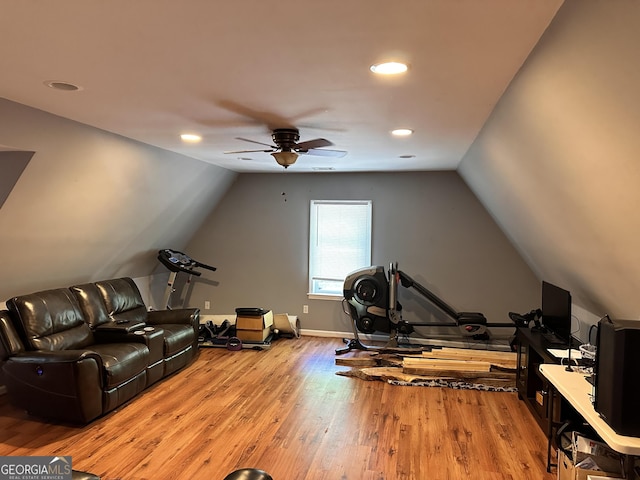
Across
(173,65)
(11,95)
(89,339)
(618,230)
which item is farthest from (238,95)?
(89,339)

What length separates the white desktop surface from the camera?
1.93 meters

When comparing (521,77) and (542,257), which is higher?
(521,77)

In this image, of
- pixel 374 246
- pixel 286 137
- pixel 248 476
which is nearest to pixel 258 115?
pixel 286 137

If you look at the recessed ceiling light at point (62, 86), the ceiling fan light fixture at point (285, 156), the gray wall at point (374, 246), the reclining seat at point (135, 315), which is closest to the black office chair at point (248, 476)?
the recessed ceiling light at point (62, 86)

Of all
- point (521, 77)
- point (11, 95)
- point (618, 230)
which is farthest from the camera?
point (11, 95)

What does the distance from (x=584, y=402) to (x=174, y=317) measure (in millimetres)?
4344

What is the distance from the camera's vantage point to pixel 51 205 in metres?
3.77

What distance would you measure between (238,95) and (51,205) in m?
2.29

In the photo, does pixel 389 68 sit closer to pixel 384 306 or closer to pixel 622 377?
pixel 622 377

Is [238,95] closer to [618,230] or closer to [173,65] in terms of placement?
[173,65]

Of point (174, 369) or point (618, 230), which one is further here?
point (174, 369)

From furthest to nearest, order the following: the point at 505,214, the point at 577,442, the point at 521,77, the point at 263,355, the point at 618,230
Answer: the point at 263,355, the point at 505,214, the point at 577,442, the point at 618,230, the point at 521,77

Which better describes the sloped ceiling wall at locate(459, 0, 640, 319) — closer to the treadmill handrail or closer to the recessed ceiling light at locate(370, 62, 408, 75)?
the recessed ceiling light at locate(370, 62, 408, 75)

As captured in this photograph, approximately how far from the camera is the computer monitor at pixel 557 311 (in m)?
3.55
